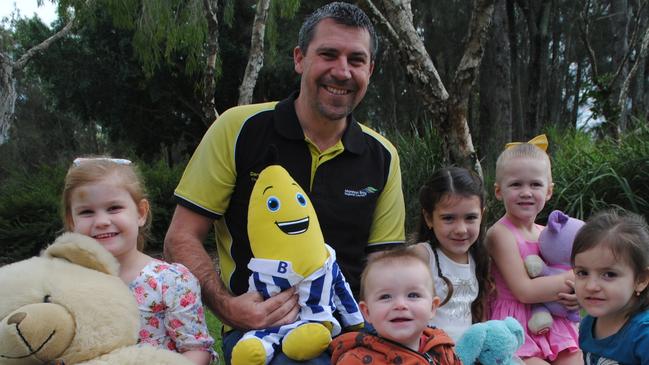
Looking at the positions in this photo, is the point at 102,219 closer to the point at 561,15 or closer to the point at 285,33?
the point at 285,33

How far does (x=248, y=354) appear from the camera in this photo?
6.81ft

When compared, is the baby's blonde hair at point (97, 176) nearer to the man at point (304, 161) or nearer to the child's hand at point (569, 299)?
the man at point (304, 161)

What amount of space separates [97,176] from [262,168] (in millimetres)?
764

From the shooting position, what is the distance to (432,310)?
7.17ft

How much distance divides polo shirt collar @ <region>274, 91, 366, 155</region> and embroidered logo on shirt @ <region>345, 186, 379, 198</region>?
194 millimetres

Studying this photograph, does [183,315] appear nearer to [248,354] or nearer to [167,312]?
[167,312]

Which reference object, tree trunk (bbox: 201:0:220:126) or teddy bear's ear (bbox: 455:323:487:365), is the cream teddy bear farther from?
tree trunk (bbox: 201:0:220:126)

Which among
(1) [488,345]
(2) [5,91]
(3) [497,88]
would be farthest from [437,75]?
(2) [5,91]

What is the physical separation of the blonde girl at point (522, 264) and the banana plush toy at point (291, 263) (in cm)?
99

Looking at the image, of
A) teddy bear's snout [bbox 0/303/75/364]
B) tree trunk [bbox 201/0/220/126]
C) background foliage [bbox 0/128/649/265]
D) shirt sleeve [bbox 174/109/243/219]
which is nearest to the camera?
teddy bear's snout [bbox 0/303/75/364]

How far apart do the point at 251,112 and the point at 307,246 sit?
0.87 m

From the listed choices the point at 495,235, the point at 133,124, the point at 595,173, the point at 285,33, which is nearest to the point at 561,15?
the point at 285,33

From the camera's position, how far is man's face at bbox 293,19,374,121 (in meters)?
2.69

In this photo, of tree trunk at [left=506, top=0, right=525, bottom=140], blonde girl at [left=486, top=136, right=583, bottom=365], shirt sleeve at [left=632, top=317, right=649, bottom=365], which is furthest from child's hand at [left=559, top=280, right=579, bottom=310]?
tree trunk at [left=506, top=0, right=525, bottom=140]
